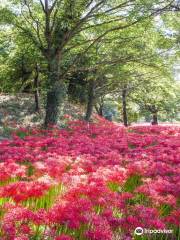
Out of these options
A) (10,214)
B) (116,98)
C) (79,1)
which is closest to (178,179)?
(10,214)

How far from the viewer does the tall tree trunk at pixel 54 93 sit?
65.5 ft

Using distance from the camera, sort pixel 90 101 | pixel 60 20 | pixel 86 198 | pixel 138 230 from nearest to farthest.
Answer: pixel 138 230 → pixel 86 198 → pixel 60 20 → pixel 90 101

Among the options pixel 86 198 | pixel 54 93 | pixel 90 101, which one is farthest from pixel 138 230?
pixel 90 101

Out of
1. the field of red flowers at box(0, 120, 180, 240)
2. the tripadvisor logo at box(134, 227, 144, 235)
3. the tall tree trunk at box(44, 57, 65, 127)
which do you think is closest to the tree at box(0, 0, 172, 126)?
the tall tree trunk at box(44, 57, 65, 127)

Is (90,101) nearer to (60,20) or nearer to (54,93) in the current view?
(54,93)

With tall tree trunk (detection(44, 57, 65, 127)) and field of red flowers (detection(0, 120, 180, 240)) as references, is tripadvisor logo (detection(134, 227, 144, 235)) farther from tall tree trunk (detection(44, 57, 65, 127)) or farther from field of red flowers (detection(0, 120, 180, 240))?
tall tree trunk (detection(44, 57, 65, 127))

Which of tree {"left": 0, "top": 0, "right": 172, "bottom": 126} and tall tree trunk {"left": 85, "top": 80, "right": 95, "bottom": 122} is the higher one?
tree {"left": 0, "top": 0, "right": 172, "bottom": 126}

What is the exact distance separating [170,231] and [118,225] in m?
0.74

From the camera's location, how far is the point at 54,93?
20.4m

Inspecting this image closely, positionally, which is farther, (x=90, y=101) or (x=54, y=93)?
(x=90, y=101)

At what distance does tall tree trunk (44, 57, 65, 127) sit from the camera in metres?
20.0

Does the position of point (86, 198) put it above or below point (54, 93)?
below

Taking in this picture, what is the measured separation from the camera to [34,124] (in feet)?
70.8

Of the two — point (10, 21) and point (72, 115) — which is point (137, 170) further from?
point (72, 115)
